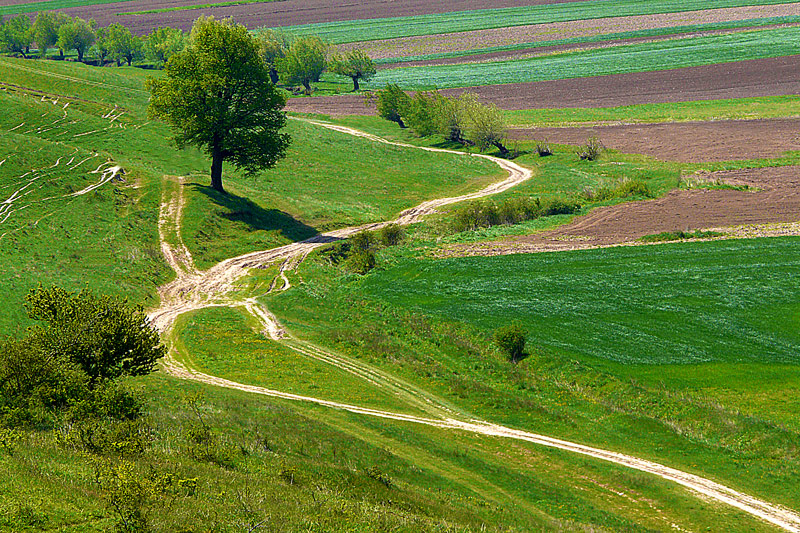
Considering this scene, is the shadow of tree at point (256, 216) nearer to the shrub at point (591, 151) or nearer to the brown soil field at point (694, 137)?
the shrub at point (591, 151)

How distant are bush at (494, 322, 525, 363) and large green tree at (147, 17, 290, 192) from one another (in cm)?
3989

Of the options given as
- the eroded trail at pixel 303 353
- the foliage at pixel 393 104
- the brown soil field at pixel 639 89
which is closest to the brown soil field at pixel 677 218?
the eroded trail at pixel 303 353

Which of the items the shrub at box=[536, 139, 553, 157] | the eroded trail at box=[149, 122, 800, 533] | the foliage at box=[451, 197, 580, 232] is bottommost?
the eroded trail at box=[149, 122, 800, 533]

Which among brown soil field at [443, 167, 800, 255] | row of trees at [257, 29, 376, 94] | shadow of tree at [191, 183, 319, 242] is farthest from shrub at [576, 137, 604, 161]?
row of trees at [257, 29, 376, 94]

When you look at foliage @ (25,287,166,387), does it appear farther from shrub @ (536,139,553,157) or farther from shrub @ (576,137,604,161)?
shrub @ (536,139,553,157)

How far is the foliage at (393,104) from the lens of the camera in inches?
5428

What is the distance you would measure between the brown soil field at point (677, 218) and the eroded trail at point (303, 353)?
18.4m

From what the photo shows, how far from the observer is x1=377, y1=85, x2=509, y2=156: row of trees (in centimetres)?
12031

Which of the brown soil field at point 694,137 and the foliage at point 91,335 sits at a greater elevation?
the brown soil field at point 694,137

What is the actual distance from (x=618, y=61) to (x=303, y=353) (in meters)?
161

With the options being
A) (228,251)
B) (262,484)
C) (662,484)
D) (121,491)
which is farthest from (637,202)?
(121,491)

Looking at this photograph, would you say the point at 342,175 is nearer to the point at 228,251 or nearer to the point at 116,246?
the point at 228,251

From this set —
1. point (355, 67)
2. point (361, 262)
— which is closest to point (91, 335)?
point (361, 262)

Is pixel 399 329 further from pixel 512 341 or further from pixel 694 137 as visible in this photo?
pixel 694 137
